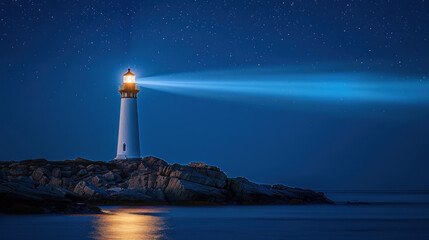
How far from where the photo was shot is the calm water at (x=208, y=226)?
22.7 meters

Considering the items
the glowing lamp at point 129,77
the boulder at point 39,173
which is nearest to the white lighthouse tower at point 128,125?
the glowing lamp at point 129,77

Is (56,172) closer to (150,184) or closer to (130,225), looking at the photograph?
(150,184)

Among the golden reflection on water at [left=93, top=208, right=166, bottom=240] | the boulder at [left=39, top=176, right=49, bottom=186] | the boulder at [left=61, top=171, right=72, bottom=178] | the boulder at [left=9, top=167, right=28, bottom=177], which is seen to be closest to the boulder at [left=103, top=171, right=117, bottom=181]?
the boulder at [left=61, top=171, right=72, bottom=178]

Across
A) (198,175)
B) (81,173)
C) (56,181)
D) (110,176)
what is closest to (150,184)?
(198,175)

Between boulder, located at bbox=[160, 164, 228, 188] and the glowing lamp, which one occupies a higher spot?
the glowing lamp

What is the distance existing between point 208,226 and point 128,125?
22447mm

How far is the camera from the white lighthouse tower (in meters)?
47.7

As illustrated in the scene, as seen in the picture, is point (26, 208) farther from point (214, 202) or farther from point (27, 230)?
point (214, 202)

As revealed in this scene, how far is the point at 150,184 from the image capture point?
128 ft

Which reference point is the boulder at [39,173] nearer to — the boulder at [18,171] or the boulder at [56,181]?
the boulder at [56,181]

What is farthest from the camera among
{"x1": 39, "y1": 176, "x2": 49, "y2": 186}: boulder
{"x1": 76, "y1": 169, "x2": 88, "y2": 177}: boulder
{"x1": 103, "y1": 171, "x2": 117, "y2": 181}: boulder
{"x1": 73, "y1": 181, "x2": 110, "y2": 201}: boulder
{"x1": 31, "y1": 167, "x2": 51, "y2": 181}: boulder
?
{"x1": 76, "y1": 169, "x2": 88, "y2": 177}: boulder

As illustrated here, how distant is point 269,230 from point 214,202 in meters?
13.6

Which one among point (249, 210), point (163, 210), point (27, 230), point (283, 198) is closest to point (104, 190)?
point (163, 210)

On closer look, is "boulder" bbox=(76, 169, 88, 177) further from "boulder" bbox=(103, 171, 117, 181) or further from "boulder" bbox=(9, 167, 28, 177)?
"boulder" bbox=(9, 167, 28, 177)
